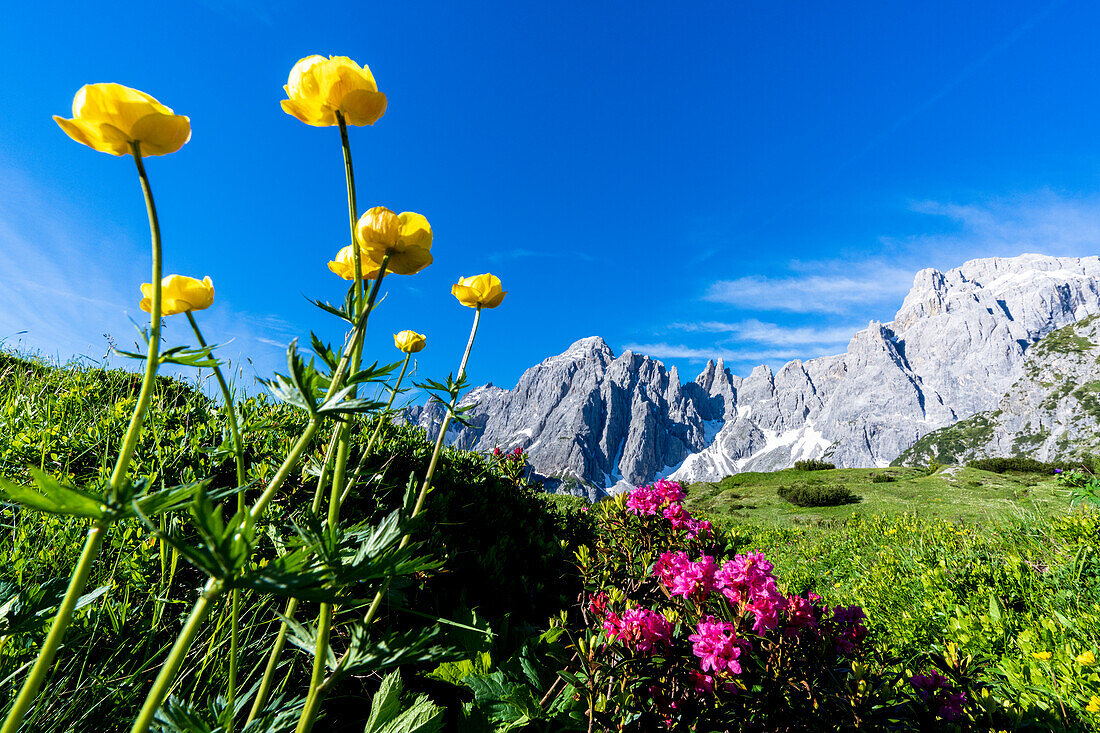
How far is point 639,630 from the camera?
1.57 m

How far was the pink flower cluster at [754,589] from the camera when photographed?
1652 millimetres

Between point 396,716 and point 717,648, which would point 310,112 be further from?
point 717,648

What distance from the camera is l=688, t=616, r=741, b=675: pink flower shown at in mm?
1516

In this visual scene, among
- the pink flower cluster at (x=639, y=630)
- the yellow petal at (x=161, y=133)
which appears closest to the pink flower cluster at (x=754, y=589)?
the pink flower cluster at (x=639, y=630)

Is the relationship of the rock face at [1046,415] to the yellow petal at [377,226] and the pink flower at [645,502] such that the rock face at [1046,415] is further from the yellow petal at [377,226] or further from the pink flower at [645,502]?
the yellow petal at [377,226]

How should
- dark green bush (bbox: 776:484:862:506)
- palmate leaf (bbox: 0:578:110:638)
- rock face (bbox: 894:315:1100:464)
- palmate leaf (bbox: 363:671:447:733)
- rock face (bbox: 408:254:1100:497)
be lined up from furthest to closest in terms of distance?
rock face (bbox: 408:254:1100:497)
rock face (bbox: 894:315:1100:464)
dark green bush (bbox: 776:484:862:506)
palmate leaf (bbox: 363:671:447:733)
palmate leaf (bbox: 0:578:110:638)

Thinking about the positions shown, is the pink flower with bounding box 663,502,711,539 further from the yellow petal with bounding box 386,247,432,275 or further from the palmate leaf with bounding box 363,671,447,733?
the yellow petal with bounding box 386,247,432,275

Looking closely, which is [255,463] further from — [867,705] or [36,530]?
[867,705]

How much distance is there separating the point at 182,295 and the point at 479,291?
0.80 meters

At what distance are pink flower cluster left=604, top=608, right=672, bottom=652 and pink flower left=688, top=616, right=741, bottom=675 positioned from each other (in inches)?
4.0

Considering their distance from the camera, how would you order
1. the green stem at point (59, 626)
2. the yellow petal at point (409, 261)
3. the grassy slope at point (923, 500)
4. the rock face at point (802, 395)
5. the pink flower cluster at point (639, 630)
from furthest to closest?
the rock face at point (802, 395), the grassy slope at point (923, 500), the pink flower cluster at point (639, 630), the yellow petal at point (409, 261), the green stem at point (59, 626)

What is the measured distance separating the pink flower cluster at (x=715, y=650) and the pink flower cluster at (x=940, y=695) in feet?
2.63

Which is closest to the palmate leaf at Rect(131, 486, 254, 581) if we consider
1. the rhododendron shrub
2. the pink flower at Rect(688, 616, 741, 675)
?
the rhododendron shrub

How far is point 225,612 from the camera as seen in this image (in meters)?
1.54
